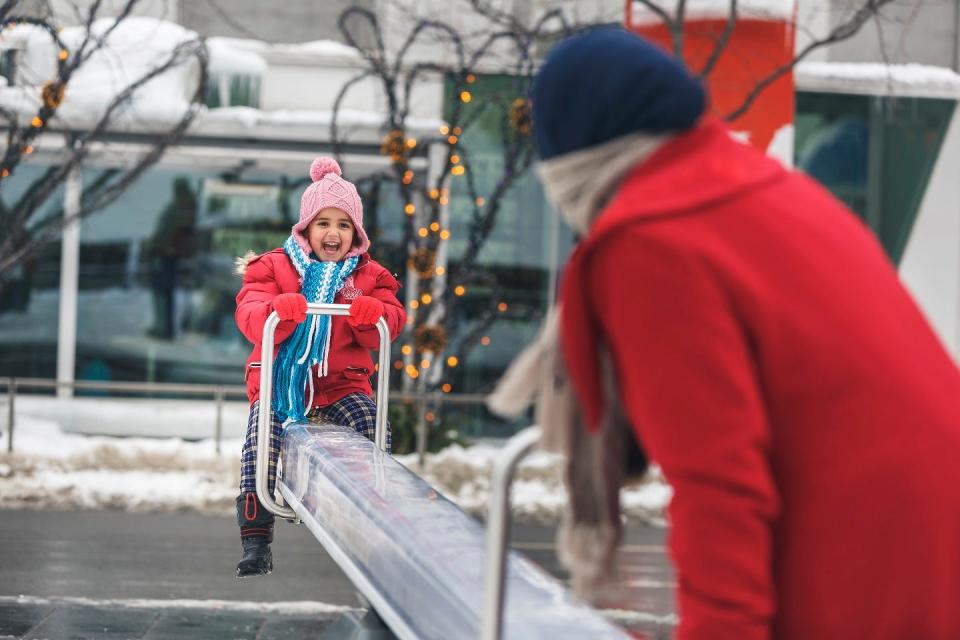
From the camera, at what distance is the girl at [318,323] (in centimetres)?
560

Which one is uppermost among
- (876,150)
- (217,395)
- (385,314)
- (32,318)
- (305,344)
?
(876,150)

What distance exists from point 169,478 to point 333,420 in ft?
21.1

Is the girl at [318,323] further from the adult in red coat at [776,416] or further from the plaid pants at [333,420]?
the adult in red coat at [776,416]

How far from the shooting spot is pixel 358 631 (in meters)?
4.91

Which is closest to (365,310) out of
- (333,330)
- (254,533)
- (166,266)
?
(333,330)

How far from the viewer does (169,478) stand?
12.0m

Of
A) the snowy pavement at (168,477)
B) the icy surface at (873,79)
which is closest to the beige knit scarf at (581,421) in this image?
the snowy pavement at (168,477)

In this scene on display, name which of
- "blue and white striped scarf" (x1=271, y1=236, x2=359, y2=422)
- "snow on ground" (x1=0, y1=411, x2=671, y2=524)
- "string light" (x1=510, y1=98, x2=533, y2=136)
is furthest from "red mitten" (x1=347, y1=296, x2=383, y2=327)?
"string light" (x1=510, y1=98, x2=533, y2=136)

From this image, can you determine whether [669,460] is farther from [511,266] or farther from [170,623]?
[511,266]

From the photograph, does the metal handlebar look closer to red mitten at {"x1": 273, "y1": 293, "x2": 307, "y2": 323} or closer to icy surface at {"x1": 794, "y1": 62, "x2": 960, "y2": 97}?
red mitten at {"x1": 273, "y1": 293, "x2": 307, "y2": 323}

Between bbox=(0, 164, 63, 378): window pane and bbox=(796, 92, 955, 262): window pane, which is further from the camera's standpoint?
bbox=(0, 164, 63, 378): window pane

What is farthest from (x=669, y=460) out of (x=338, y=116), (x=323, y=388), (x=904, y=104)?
(x=904, y=104)

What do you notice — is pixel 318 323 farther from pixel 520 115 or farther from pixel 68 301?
pixel 68 301

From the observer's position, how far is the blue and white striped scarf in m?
5.68
